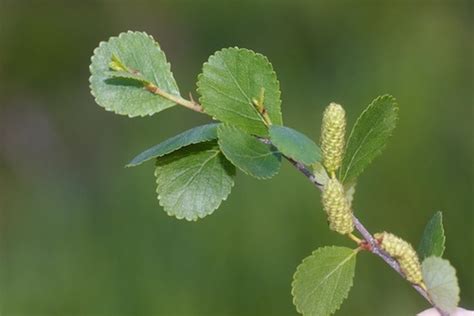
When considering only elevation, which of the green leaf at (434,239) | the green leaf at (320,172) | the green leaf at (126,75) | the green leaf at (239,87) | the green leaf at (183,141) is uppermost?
the green leaf at (126,75)

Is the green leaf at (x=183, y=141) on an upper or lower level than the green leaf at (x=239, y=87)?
lower

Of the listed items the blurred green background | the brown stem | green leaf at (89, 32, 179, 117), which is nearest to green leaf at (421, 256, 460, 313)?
the brown stem

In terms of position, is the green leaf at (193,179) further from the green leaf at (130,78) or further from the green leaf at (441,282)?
the green leaf at (441,282)

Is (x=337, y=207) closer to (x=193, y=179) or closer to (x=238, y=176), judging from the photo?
(x=193, y=179)

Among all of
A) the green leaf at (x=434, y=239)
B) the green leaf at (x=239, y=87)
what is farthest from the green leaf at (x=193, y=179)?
the green leaf at (x=434, y=239)

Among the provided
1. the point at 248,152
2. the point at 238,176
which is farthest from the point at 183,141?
the point at 238,176

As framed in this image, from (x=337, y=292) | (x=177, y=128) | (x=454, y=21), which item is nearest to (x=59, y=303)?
(x=177, y=128)
